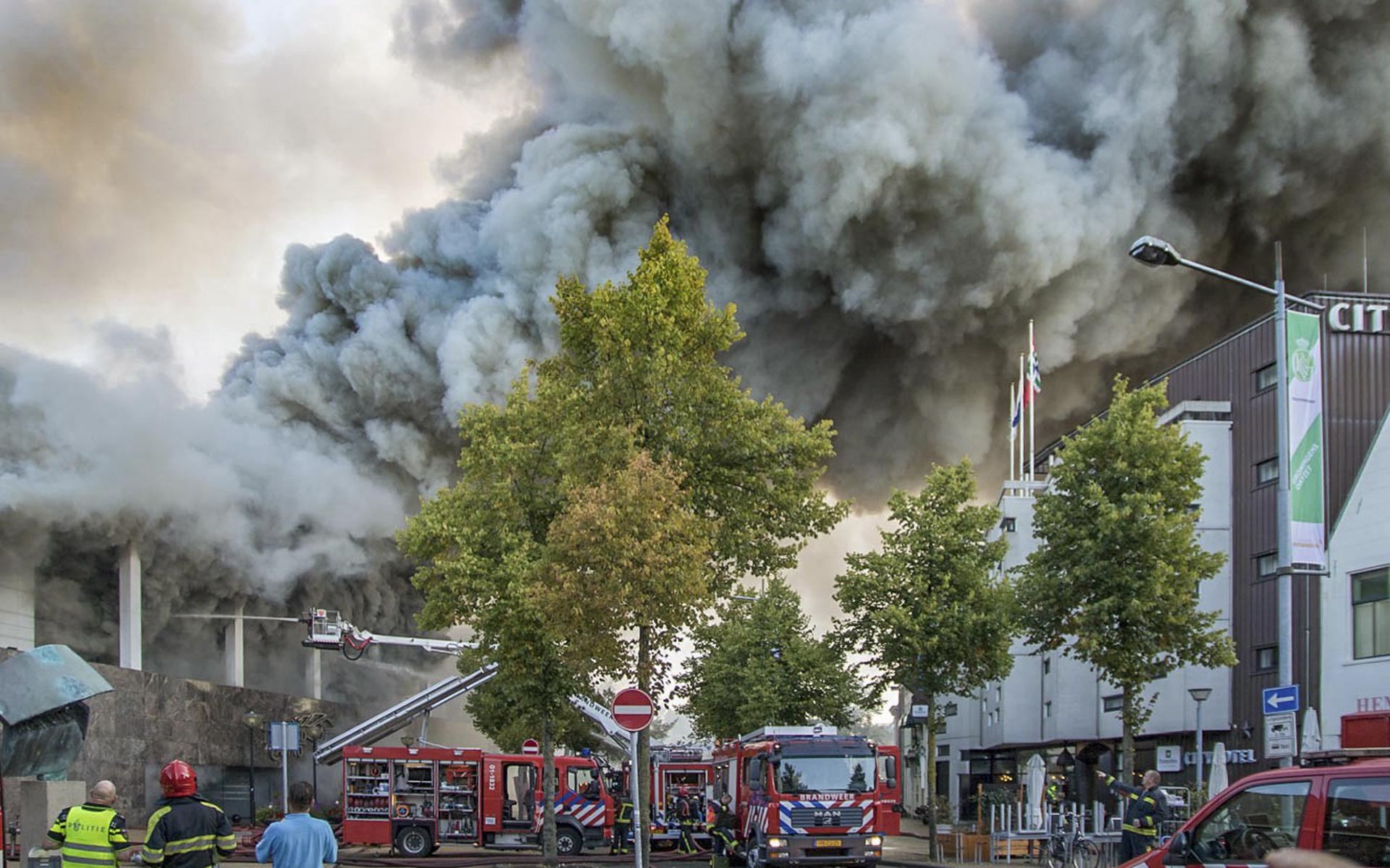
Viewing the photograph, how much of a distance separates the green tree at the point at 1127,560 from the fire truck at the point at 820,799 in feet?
16.1

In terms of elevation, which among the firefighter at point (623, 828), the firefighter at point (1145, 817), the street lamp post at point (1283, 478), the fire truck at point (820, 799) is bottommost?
the firefighter at point (623, 828)

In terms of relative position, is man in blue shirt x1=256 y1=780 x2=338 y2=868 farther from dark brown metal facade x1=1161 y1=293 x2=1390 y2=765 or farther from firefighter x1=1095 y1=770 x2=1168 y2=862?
dark brown metal facade x1=1161 y1=293 x2=1390 y2=765

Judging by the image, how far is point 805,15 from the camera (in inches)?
1599

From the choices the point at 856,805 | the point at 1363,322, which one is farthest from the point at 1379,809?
the point at 1363,322

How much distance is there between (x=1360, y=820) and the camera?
314 inches

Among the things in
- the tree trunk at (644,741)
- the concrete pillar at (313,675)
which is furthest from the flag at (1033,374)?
the concrete pillar at (313,675)

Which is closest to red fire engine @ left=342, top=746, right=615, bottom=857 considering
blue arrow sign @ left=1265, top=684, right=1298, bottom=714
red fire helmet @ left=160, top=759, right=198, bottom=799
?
blue arrow sign @ left=1265, top=684, right=1298, bottom=714

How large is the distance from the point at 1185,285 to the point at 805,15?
540 inches

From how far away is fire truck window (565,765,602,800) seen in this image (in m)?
30.9

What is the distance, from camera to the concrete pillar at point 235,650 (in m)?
46.4

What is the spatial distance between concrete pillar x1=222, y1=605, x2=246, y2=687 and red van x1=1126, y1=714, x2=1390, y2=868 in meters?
41.1

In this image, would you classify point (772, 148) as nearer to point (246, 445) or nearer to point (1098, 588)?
point (246, 445)

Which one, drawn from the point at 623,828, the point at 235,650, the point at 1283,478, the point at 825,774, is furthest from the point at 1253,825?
the point at 235,650

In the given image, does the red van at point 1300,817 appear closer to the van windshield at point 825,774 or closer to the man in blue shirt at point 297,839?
the man in blue shirt at point 297,839
